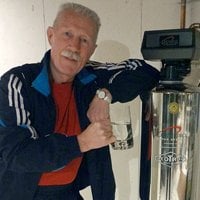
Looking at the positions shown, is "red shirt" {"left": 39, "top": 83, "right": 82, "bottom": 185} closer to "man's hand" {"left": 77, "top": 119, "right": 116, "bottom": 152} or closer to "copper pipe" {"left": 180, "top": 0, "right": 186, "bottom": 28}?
"man's hand" {"left": 77, "top": 119, "right": 116, "bottom": 152}

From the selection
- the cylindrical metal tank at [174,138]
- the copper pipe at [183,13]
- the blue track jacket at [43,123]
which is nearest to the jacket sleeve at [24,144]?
the blue track jacket at [43,123]

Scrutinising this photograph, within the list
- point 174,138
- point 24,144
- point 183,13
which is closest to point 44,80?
point 24,144

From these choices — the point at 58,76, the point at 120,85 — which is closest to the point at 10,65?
the point at 58,76

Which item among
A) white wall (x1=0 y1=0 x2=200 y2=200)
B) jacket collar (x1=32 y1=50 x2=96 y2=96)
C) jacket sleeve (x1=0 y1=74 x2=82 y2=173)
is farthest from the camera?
white wall (x1=0 y1=0 x2=200 y2=200)

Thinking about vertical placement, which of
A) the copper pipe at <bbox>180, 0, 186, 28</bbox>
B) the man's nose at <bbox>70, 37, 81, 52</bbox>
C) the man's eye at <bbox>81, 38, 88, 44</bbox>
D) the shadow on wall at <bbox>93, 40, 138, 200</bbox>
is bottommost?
the shadow on wall at <bbox>93, 40, 138, 200</bbox>

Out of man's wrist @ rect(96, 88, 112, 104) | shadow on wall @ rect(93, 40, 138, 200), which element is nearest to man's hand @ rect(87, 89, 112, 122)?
man's wrist @ rect(96, 88, 112, 104)

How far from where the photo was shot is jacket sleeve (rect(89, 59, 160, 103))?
118cm

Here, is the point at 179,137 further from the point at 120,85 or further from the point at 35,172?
the point at 35,172

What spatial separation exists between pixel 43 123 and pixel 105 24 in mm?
761

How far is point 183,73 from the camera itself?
3.35 feet

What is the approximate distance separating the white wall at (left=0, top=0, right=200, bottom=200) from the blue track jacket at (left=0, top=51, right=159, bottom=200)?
34 centimetres

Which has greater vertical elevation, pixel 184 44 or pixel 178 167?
pixel 184 44

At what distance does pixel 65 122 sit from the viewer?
1.21 m

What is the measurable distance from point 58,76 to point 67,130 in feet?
0.73
